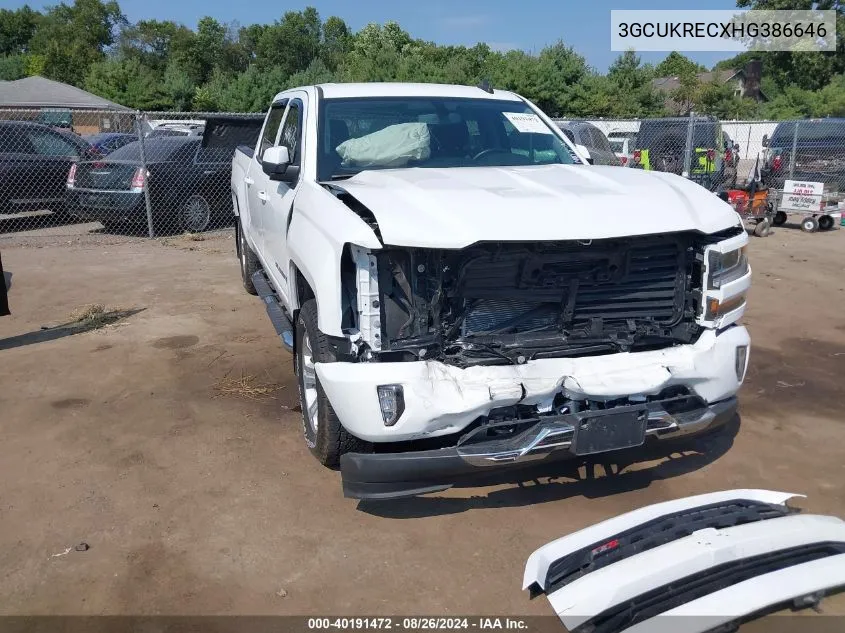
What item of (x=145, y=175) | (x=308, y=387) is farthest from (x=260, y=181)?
(x=145, y=175)

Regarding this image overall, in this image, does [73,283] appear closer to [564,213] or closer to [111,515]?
[111,515]

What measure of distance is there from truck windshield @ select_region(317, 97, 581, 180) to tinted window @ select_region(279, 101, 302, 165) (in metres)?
0.25

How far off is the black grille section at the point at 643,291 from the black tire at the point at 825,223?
1074 centimetres

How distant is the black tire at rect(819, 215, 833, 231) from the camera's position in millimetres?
12414

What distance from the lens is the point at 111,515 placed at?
3477 mm

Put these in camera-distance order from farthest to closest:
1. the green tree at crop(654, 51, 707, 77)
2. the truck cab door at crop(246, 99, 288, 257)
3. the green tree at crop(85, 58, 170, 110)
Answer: the green tree at crop(654, 51, 707, 77) < the green tree at crop(85, 58, 170, 110) < the truck cab door at crop(246, 99, 288, 257)

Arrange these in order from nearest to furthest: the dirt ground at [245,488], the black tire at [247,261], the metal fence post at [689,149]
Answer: the dirt ground at [245,488], the black tire at [247,261], the metal fence post at [689,149]

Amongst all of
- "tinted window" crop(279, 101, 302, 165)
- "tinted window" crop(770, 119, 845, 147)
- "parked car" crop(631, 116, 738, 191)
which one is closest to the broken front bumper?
"tinted window" crop(279, 101, 302, 165)

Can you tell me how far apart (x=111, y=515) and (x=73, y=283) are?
5.59 meters

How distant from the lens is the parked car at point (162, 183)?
1095cm

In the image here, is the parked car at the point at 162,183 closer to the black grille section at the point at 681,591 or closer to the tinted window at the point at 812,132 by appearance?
the black grille section at the point at 681,591

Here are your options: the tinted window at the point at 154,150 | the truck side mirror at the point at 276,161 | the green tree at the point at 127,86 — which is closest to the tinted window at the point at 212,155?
the tinted window at the point at 154,150

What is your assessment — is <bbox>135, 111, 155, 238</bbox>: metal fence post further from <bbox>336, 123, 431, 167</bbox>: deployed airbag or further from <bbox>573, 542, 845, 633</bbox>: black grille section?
<bbox>573, 542, 845, 633</bbox>: black grille section

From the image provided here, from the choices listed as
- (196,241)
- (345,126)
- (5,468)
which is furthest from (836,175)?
(5,468)
